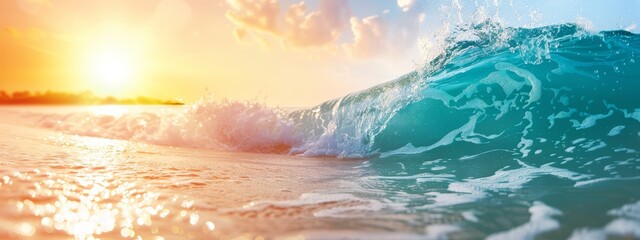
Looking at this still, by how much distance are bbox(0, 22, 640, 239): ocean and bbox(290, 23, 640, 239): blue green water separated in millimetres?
26

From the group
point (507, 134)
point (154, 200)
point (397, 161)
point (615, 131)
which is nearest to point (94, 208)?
point (154, 200)

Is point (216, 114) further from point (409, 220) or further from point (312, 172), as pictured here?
point (409, 220)

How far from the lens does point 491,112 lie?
25.7ft

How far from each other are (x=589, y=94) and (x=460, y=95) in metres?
2.03

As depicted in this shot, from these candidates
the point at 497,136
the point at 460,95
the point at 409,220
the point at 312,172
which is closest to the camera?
the point at 409,220

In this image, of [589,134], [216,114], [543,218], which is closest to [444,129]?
[589,134]

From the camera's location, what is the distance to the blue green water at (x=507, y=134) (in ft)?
9.23

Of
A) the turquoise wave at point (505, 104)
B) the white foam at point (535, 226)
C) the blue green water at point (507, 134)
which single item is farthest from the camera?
the turquoise wave at point (505, 104)

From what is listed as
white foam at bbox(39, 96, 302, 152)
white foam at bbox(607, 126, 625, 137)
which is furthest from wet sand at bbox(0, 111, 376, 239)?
white foam at bbox(39, 96, 302, 152)

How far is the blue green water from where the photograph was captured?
281 centimetres

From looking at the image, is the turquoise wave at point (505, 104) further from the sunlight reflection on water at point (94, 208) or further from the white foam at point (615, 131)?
the sunlight reflection on water at point (94, 208)

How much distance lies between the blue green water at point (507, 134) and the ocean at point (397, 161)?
0.03m

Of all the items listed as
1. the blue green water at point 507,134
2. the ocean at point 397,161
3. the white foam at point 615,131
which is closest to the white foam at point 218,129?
the ocean at point 397,161

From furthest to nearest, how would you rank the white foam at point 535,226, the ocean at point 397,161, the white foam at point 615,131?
the white foam at point 615,131 < the ocean at point 397,161 < the white foam at point 535,226
